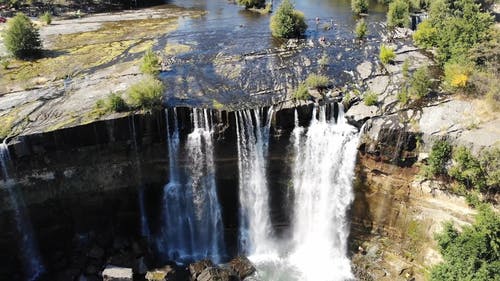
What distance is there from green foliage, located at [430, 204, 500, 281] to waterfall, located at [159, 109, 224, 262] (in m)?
11.6

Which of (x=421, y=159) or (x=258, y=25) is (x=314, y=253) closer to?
(x=421, y=159)

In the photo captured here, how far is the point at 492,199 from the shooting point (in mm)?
20172

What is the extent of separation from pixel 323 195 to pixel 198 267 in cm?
766

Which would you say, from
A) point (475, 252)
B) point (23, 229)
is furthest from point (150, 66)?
point (475, 252)

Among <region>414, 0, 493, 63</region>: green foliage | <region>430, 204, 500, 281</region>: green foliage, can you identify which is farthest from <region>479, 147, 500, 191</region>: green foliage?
<region>414, 0, 493, 63</region>: green foliage

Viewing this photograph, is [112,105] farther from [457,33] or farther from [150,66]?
[457,33]

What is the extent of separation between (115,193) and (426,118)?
1647cm

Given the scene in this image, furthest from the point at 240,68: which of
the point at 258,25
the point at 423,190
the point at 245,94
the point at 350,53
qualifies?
the point at 423,190

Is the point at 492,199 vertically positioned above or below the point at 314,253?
A: above

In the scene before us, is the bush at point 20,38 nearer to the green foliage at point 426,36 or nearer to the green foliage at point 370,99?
the green foliage at point 370,99

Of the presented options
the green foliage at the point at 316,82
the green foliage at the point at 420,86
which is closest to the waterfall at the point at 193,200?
the green foliage at the point at 316,82

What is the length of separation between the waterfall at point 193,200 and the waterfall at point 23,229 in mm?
6414

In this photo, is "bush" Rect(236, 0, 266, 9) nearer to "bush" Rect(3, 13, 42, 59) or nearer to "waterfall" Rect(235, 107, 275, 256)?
"bush" Rect(3, 13, 42, 59)

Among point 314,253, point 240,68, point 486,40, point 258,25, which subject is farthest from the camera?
point 258,25
